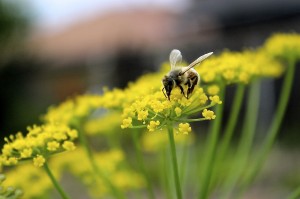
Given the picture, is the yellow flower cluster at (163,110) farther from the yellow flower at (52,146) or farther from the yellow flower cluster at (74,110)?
the yellow flower cluster at (74,110)

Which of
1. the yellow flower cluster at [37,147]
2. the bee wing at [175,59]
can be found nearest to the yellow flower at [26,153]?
the yellow flower cluster at [37,147]

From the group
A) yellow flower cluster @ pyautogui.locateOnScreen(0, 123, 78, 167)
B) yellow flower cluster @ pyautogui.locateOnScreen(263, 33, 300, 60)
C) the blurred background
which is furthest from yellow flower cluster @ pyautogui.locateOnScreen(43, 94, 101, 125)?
the blurred background

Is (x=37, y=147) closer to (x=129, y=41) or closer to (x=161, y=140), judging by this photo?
(x=161, y=140)

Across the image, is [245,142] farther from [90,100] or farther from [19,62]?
[19,62]

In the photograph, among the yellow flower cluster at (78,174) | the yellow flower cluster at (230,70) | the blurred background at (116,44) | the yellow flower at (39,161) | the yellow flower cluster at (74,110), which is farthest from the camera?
the blurred background at (116,44)

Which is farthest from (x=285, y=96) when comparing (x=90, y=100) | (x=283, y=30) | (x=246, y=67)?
(x=283, y=30)

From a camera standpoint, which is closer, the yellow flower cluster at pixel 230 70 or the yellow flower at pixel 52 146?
the yellow flower at pixel 52 146

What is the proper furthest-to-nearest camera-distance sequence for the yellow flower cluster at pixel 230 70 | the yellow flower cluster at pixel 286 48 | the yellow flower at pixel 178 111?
the yellow flower cluster at pixel 286 48 → the yellow flower cluster at pixel 230 70 → the yellow flower at pixel 178 111

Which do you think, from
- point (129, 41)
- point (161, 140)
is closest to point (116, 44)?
point (129, 41)
